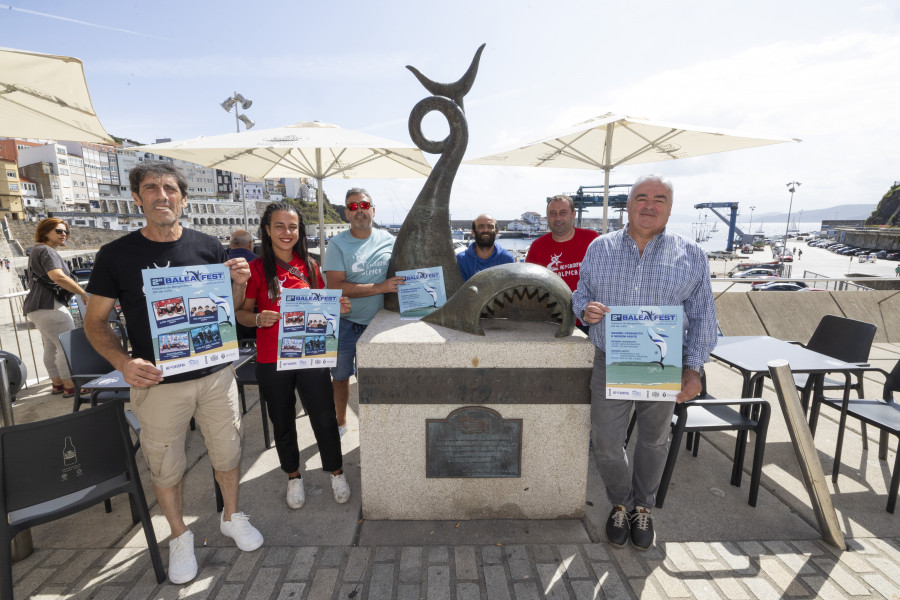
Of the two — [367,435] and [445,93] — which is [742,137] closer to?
[445,93]

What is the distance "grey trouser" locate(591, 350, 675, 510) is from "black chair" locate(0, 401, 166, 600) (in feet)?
8.93

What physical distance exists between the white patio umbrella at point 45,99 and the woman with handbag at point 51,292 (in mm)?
1186

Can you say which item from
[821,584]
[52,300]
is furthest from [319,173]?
[821,584]

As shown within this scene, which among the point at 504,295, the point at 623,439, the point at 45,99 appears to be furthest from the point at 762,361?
the point at 45,99

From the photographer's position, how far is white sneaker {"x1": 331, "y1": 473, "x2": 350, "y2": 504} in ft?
10.3

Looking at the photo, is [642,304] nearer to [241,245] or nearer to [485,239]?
[485,239]

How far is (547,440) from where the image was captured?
2.85m

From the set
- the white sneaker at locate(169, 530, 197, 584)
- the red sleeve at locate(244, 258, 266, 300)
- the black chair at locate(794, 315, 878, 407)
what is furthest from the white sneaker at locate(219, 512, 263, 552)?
the black chair at locate(794, 315, 878, 407)

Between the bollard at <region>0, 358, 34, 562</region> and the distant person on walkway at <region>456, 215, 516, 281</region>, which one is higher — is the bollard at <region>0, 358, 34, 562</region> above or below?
below

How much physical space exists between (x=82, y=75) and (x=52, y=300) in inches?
113

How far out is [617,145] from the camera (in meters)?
7.11

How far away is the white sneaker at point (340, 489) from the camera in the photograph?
10.3 feet

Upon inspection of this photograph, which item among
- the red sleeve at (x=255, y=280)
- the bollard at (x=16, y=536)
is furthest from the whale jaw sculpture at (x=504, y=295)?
the bollard at (x=16, y=536)

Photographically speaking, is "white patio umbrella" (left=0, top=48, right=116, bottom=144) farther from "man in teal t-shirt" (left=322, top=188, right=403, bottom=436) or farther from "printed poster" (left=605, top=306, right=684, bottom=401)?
"printed poster" (left=605, top=306, right=684, bottom=401)
